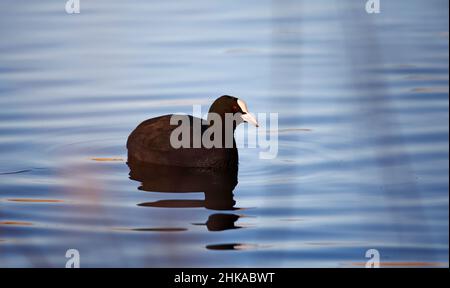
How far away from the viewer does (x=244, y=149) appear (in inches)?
344

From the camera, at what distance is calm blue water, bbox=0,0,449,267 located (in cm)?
573

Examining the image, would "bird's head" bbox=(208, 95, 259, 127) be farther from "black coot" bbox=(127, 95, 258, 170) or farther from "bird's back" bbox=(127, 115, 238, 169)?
"bird's back" bbox=(127, 115, 238, 169)

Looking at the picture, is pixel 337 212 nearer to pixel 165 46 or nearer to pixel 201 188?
pixel 201 188

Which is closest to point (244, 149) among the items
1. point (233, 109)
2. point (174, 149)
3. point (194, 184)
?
point (233, 109)

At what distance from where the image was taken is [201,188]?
759cm

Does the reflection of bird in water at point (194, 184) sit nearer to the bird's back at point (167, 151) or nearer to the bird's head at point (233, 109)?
the bird's back at point (167, 151)

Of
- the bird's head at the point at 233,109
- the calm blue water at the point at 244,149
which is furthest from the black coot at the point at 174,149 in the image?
the calm blue water at the point at 244,149

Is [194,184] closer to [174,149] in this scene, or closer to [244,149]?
[174,149]

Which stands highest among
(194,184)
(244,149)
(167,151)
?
(244,149)

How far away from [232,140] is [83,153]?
1325 millimetres

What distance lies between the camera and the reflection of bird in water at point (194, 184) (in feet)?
22.8

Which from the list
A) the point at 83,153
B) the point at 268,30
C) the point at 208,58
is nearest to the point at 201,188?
the point at 83,153

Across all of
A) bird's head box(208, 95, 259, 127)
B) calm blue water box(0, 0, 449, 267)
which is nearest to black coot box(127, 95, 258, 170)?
bird's head box(208, 95, 259, 127)

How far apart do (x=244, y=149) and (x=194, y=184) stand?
1151 millimetres
